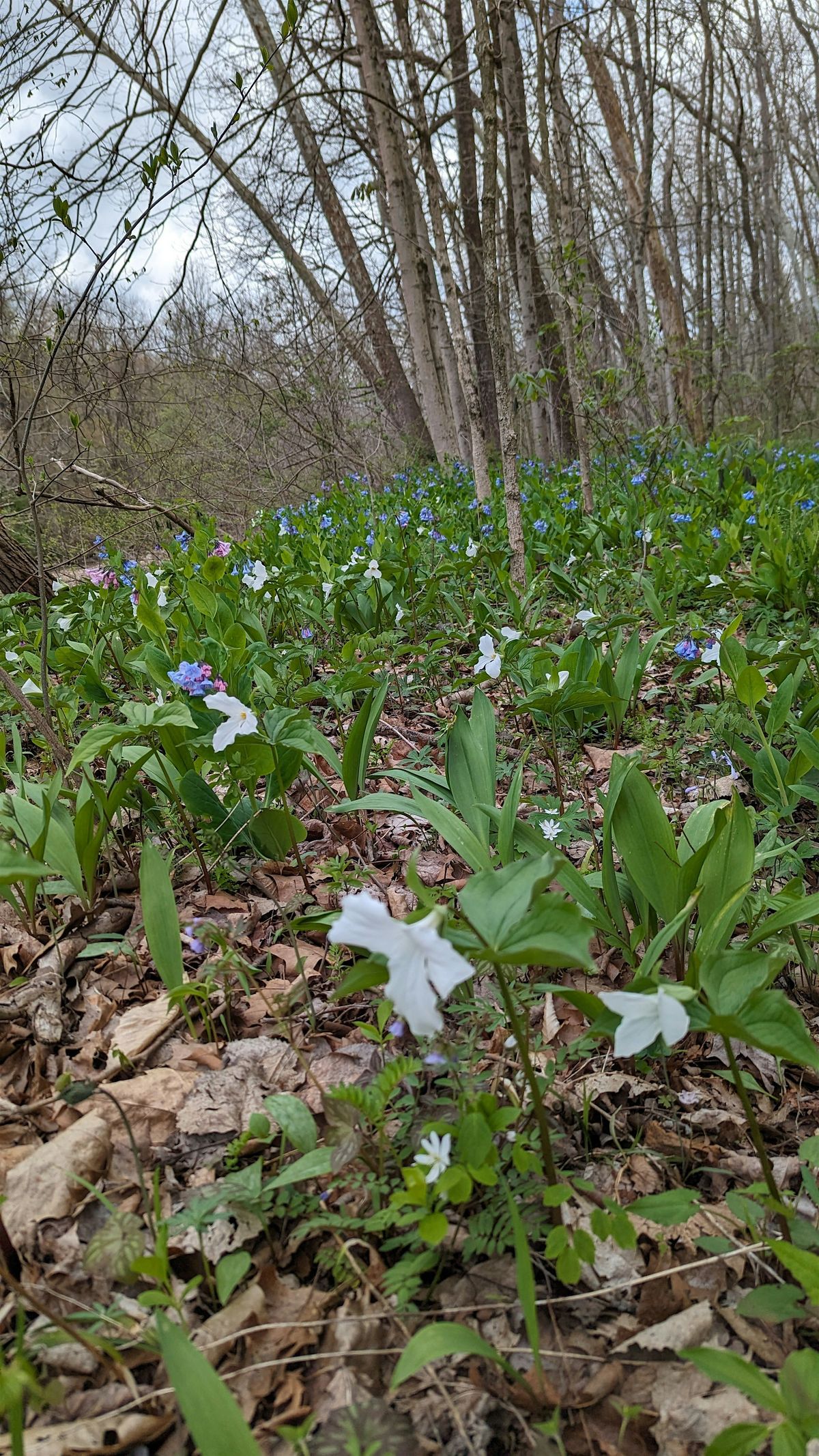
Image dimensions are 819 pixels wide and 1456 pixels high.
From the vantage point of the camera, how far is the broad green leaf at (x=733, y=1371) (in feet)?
2.40

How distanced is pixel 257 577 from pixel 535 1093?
2840mm

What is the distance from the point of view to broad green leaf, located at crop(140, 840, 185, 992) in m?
1.35

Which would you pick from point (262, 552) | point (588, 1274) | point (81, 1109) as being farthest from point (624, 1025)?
point (262, 552)

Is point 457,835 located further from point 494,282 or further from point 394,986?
point 494,282

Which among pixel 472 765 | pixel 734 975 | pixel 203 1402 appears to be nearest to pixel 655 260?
pixel 472 765

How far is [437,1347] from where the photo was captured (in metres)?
0.79

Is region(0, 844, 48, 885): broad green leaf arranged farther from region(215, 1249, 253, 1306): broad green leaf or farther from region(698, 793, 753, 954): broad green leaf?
region(698, 793, 753, 954): broad green leaf

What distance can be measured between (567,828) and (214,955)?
0.77 metres

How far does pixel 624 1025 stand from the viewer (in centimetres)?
85

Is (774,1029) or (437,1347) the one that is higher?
(774,1029)

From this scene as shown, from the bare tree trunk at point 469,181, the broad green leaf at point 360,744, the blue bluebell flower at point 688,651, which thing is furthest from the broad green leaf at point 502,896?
the bare tree trunk at point 469,181

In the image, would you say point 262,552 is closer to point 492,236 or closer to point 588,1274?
point 492,236

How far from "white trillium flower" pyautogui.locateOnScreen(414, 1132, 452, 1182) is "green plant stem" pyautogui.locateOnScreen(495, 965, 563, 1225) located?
0.11 meters

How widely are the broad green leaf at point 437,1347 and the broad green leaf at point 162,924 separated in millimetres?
693
